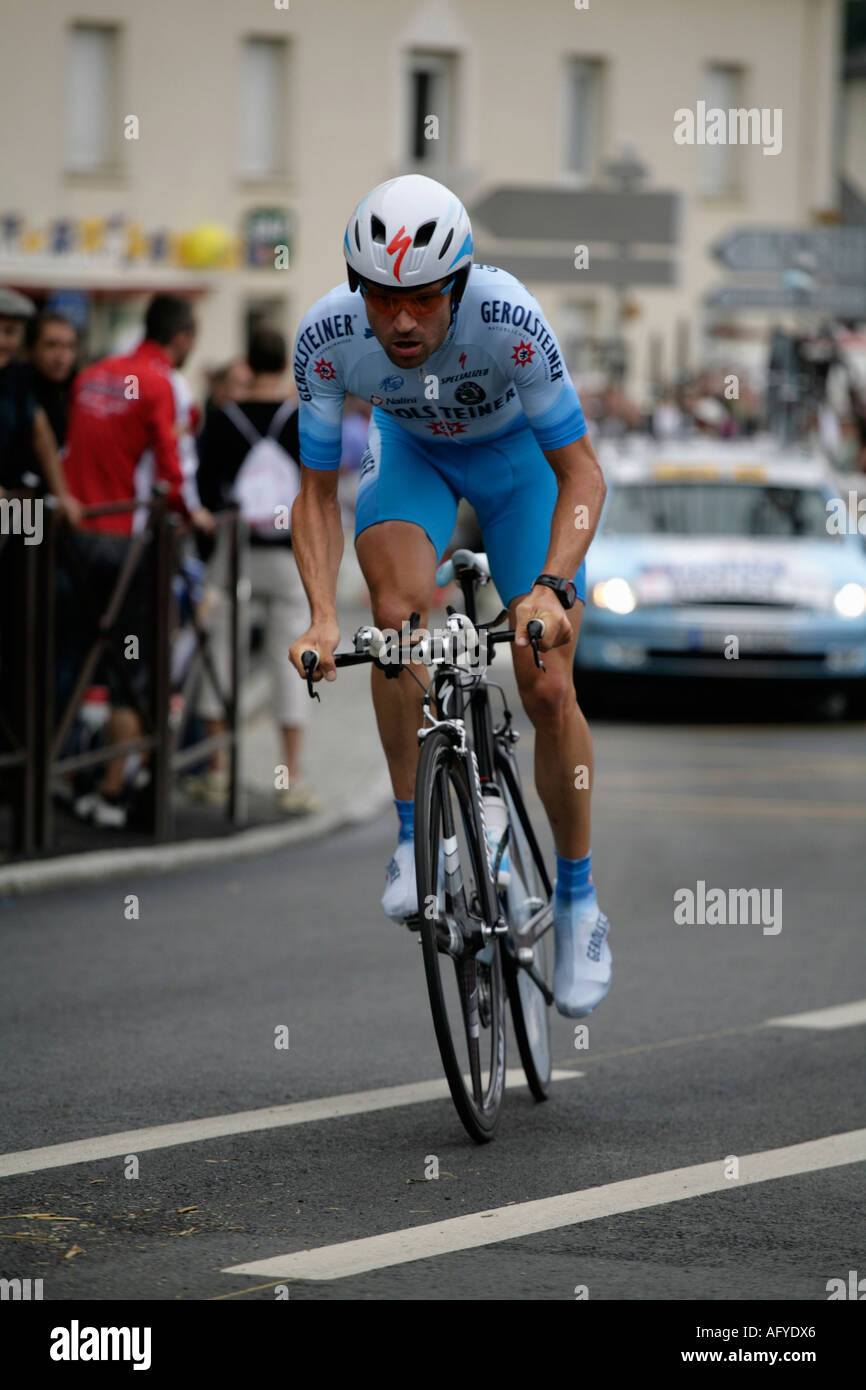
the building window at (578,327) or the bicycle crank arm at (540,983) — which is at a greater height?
the building window at (578,327)

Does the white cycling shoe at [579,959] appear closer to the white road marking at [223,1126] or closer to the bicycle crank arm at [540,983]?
the bicycle crank arm at [540,983]

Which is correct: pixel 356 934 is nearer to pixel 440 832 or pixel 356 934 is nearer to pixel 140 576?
pixel 140 576

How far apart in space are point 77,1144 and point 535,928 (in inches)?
49.6

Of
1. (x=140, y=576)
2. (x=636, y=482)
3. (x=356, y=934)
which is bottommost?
(x=356, y=934)

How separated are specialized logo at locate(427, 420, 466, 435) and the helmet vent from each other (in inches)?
24.8

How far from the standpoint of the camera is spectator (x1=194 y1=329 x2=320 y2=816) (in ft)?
38.6

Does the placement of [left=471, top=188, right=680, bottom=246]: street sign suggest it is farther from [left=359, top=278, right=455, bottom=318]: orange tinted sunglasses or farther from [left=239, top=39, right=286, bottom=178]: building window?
[left=239, top=39, right=286, bottom=178]: building window

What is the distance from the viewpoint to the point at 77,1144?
5535 mm

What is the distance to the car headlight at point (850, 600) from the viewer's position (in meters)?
16.0

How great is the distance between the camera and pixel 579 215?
61.0ft

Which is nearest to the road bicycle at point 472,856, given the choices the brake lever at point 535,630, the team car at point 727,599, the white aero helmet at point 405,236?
the brake lever at point 535,630

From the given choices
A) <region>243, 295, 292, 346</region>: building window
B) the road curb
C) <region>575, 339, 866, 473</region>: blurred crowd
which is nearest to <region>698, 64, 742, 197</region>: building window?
<region>243, 295, 292, 346</region>: building window

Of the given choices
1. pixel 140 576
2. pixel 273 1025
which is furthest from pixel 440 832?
pixel 140 576

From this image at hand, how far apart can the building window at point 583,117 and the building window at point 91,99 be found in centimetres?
919
